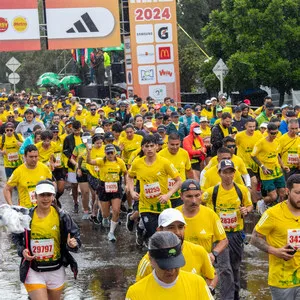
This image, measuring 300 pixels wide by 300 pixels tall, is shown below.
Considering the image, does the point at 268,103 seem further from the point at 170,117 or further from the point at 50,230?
the point at 50,230

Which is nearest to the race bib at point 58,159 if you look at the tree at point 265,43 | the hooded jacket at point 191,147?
the hooded jacket at point 191,147

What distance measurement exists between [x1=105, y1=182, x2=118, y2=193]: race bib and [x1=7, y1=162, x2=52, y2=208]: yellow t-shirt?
282cm

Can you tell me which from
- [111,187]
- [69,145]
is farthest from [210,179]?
[69,145]

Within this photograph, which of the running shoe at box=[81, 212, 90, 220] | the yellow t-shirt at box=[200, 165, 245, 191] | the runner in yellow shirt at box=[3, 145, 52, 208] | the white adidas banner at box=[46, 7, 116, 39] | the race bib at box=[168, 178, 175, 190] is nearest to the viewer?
the yellow t-shirt at box=[200, 165, 245, 191]

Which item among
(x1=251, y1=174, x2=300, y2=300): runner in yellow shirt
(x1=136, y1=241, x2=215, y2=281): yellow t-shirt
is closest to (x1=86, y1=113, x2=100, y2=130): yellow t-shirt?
(x1=251, y1=174, x2=300, y2=300): runner in yellow shirt

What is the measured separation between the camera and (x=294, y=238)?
7121mm

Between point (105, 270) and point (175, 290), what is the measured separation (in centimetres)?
678

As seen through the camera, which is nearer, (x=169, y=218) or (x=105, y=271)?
(x=169, y=218)

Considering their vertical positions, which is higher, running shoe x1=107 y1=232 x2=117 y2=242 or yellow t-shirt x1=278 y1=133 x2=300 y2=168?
yellow t-shirt x1=278 y1=133 x2=300 y2=168

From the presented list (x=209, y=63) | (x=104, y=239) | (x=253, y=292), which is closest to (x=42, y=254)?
(x=253, y=292)

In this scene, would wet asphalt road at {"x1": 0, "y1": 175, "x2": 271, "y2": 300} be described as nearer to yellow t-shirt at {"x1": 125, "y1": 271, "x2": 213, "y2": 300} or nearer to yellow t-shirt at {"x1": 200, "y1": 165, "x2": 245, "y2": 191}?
yellow t-shirt at {"x1": 200, "y1": 165, "x2": 245, "y2": 191}

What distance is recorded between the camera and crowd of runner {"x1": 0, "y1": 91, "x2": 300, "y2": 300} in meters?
6.05

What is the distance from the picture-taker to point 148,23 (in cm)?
3192

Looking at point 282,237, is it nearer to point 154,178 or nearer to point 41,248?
point 41,248
